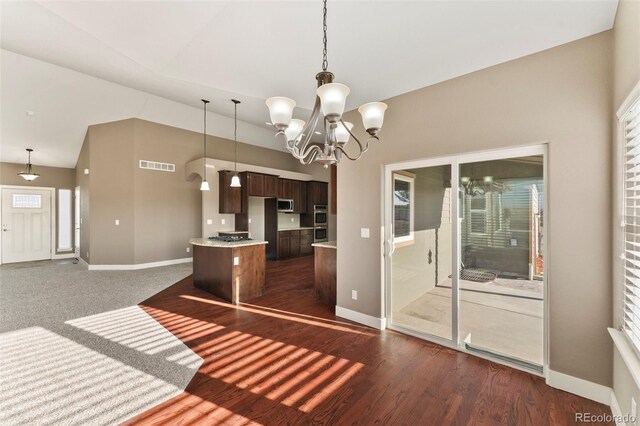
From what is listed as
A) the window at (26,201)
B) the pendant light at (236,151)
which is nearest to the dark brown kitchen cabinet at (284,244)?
the pendant light at (236,151)

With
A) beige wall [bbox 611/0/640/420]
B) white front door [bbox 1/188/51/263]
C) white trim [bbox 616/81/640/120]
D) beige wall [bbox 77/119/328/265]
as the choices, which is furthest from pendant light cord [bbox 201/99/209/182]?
white trim [bbox 616/81/640/120]

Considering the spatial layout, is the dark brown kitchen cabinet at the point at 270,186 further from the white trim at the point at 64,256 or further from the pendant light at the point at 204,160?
the white trim at the point at 64,256

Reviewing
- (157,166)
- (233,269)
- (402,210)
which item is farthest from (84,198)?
(402,210)

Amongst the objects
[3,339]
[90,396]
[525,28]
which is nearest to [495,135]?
[525,28]

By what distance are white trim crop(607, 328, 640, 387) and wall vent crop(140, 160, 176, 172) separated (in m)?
8.27

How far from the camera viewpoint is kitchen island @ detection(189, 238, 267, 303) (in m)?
4.28

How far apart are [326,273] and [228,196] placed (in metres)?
4.25

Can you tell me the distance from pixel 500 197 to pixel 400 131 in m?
1.22

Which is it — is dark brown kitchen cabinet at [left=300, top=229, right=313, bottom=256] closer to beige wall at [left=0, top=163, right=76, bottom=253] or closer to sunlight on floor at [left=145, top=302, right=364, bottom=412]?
sunlight on floor at [left=145, top=302, right=364, bottom=412]

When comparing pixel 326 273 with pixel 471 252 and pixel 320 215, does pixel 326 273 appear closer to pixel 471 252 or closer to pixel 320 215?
pixel 471 252

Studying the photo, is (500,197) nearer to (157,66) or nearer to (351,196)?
(351,196)

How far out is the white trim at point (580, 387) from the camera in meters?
1.99

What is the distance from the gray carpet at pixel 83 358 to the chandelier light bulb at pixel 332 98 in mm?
2346

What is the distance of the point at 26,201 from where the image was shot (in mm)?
8102
